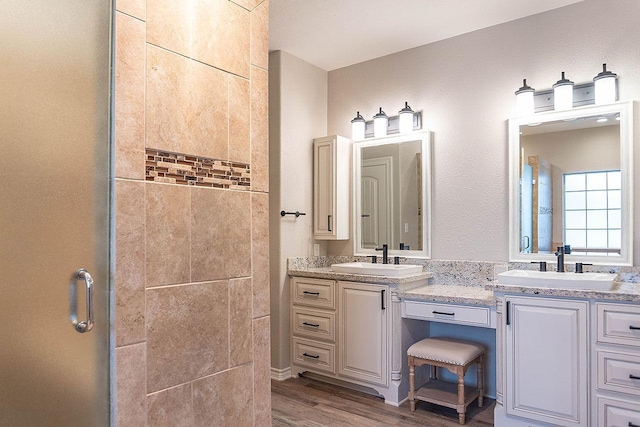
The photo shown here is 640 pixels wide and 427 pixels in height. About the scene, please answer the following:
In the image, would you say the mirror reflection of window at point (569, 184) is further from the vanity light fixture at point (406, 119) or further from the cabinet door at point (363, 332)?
the cabinet door at point (363, 332)

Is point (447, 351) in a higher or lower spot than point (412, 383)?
higher

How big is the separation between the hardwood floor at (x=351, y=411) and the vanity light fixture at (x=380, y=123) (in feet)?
6.86

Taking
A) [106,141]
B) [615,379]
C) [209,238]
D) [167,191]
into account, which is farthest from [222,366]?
[615,379]

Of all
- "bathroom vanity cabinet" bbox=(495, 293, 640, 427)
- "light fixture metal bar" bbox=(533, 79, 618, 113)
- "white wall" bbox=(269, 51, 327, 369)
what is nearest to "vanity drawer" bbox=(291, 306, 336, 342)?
"white wall" bbox=(269, 51, 327, 369)

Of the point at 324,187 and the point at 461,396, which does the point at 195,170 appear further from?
the point at 324,187

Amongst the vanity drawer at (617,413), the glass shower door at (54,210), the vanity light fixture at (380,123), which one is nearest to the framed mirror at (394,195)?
the vanity light fixture at (380,123)

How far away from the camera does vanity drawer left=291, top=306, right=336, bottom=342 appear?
3439 millimetres

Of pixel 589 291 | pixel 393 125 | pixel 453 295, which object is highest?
Answer: pixel 393 125

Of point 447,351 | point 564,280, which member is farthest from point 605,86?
point 447,351

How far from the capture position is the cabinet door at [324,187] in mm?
3879

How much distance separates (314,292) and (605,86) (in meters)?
2.44

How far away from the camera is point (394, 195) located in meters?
3.77

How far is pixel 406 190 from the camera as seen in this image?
3691 mm

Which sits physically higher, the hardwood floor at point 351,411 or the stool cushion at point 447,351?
the stool cushion at point 447,351
